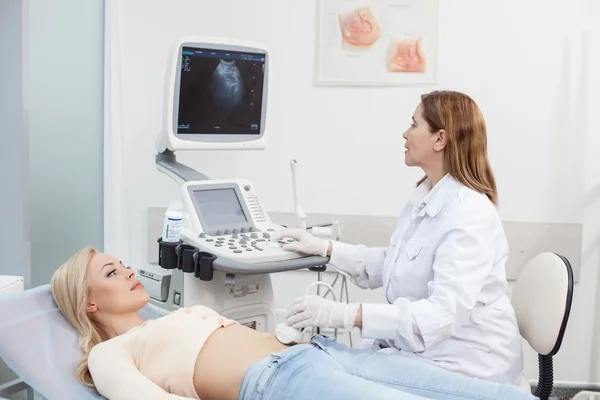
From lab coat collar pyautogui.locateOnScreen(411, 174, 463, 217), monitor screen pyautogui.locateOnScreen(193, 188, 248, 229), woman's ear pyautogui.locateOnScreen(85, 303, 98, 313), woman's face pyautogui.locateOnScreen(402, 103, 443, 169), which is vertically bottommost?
woman's ear pyautogui.locateOnScreen(85, 303, 98, 313)

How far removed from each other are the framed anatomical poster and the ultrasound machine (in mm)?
586

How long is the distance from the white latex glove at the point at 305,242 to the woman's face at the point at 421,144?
16.0 inches

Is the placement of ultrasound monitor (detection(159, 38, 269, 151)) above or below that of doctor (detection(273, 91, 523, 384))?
above

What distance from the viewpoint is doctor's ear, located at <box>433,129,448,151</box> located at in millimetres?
1854

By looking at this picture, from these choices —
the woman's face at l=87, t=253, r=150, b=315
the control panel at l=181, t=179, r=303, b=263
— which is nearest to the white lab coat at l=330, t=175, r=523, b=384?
the control panel at l=181, t=179, r=303, b=263

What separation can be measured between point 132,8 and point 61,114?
0.63 m

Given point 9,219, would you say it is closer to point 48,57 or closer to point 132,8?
point 48,57

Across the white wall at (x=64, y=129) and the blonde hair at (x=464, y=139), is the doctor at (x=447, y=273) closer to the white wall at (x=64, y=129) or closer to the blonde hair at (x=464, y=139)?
the blonde hair at (x=464, y=139)

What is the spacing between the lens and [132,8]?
2.87 m

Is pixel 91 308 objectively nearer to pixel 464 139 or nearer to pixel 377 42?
pixel 464 139

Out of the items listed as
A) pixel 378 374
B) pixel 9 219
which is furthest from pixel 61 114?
A: pixel 378 374

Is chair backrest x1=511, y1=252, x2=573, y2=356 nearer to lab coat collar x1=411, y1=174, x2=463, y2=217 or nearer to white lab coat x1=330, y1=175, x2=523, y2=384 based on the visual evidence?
white lab coat x1=330, y1=175, x2=523, y2=384

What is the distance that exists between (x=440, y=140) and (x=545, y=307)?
545 millimetres

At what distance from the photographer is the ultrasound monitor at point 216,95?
213cm
